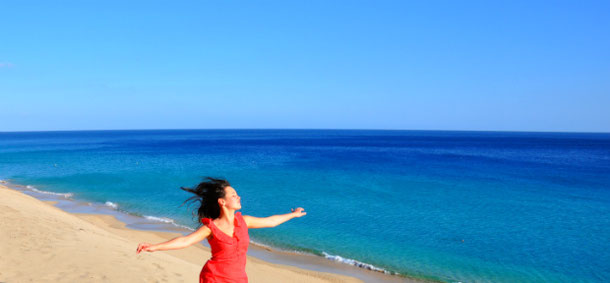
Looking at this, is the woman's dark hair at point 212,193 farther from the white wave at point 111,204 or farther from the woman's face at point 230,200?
the white wave at point 111,204

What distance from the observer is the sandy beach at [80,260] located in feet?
27.0

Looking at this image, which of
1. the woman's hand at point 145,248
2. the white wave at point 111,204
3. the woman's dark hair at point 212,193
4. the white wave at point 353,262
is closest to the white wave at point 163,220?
the white wave at point 111,204

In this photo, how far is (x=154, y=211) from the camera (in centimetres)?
2258

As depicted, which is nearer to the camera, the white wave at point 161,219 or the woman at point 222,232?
the woman at point 222,232

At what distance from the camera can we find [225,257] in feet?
11.1

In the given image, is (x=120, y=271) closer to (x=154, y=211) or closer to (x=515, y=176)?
(x=154, y=211)

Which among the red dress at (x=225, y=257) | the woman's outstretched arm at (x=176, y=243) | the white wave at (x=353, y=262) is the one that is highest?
the woman's outstretched arm at (x=176, y=243)

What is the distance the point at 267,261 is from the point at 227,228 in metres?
11.2

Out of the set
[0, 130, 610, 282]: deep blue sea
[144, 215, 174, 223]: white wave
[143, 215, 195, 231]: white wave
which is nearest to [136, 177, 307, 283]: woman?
[0, 130, 610, 282]: deep blue sea

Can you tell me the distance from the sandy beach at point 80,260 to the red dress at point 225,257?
20.2 feet

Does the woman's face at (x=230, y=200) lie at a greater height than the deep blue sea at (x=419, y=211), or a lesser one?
greater

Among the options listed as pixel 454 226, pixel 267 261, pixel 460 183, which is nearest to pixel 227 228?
pixel 267 261

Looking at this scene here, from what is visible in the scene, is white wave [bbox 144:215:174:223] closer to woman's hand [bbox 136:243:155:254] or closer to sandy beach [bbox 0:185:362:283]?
sandy beach [bbox 0:185:362:283]

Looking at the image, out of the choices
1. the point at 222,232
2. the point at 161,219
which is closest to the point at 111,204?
the point at 161,219
